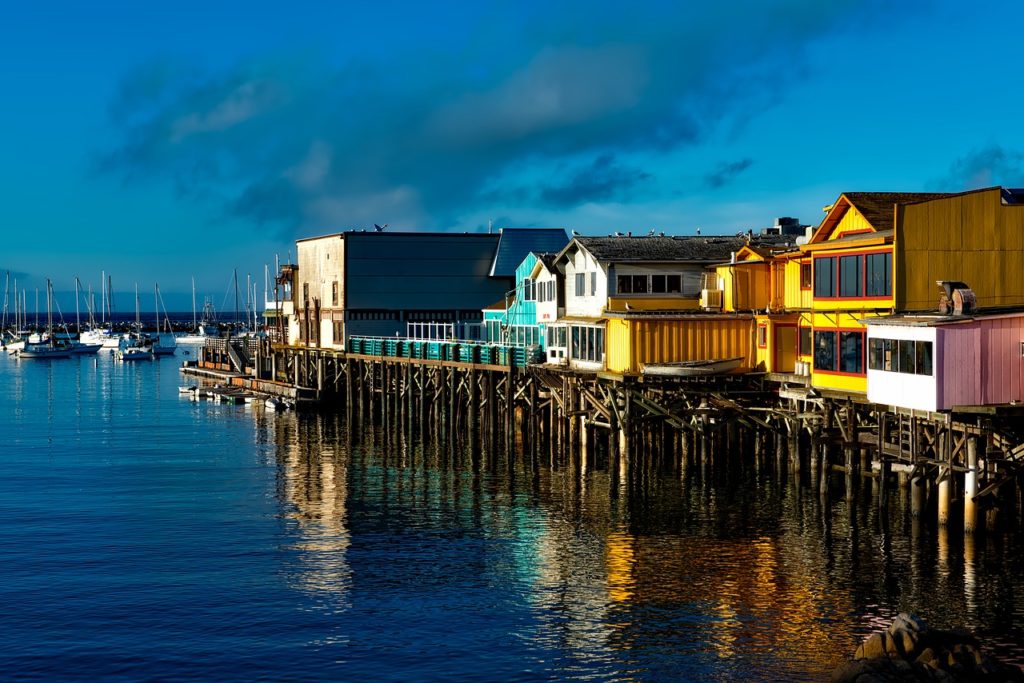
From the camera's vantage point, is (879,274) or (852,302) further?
(852,302)

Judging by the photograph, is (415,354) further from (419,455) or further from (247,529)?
(247,529)

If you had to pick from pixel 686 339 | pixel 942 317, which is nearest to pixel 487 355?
pixel 686 339

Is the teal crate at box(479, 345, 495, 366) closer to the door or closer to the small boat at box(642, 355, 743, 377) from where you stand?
the small boat at box(642, 355, 743, 377)

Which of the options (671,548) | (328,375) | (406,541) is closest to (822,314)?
(671,548)

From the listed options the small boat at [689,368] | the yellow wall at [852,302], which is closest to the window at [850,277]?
the yellow wall at [852,302]

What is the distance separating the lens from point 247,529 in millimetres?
48156

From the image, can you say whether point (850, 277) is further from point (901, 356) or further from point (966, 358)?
point (966, 358)

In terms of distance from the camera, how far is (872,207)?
48.8 m

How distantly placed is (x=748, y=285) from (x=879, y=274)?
12.8 metres

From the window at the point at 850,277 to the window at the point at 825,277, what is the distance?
1.81 ft

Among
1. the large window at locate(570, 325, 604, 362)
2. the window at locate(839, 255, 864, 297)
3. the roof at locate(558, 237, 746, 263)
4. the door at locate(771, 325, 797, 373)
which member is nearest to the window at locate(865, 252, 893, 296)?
the window at locate(839, 255, 864, 297)

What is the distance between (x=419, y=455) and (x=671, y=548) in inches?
1124

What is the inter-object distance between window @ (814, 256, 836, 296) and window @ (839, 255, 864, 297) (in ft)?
1.81

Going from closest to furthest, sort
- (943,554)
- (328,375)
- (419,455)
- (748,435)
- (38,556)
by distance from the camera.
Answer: (943,554)
(38,556)
(748,435)
(419,455)
(328,375)
